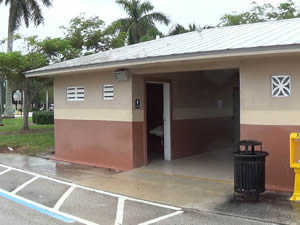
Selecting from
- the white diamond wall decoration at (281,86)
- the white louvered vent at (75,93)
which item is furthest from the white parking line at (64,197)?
the white diamond wall decoration at (281,86)

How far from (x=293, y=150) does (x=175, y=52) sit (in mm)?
3406

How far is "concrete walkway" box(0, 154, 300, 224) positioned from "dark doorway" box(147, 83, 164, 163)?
9.11 ft

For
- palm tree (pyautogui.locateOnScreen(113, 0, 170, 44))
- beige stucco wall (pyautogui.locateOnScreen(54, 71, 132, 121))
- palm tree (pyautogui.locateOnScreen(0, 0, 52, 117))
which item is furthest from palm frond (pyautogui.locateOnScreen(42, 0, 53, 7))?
beige stucco wall (pyautogui.locateOnScreen(54, 71, 132, 121))

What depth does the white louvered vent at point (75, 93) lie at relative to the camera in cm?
1190

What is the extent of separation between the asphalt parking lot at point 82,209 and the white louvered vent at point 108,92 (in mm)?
3095

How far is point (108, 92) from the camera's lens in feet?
→ 36.1

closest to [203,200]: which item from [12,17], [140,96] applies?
[140,96]

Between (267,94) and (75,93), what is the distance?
6.44 m

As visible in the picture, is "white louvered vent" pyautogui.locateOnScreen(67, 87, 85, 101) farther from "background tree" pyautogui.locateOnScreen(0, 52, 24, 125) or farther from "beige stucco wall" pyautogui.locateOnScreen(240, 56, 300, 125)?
"background tree" pyautogui.locateOnScreen(0, 52, 24, 125)

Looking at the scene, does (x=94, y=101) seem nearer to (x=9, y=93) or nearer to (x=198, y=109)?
(x=198, y=109)

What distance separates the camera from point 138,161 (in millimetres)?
10633

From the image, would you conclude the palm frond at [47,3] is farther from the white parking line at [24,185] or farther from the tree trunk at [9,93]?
the white parking line at [24,185]

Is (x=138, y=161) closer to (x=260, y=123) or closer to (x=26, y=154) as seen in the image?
(x=260, y=123)

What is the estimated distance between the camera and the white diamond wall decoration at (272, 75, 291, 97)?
24.8 feet
